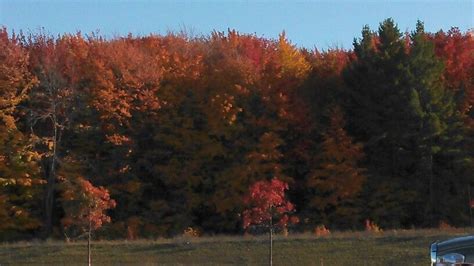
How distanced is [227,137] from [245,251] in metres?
20.6

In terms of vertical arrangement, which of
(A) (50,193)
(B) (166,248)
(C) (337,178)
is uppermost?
(C) (337,178)

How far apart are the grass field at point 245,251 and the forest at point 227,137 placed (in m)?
15.1

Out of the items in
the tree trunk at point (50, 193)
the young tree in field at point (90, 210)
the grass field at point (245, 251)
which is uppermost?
the tree trunk at point (50, 193)

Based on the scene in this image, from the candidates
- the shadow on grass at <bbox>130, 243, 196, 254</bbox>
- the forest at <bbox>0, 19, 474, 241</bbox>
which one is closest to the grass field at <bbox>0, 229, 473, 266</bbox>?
the shadow on grass at <bbox>130, 243, 196, 254</bbox>

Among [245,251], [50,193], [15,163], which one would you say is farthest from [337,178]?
[245,251]

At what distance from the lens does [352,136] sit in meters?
51.8

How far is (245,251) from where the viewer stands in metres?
30.8

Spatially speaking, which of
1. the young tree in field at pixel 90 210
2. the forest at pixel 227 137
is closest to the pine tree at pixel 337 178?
the forest at pixel 227 137

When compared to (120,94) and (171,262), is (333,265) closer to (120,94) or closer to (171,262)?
(171,262)

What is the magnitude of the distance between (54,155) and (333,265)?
1023 inches

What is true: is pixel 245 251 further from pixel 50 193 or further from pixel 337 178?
pixel 50 193

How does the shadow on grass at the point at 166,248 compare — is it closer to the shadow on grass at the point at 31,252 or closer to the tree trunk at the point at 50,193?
the shadow on grass at the point at 31,252

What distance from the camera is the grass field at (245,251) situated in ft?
95.8

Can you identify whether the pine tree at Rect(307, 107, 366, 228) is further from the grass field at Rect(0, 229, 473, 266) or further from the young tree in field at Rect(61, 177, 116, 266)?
the grass field at Rect(0, 229, 473, 266)
